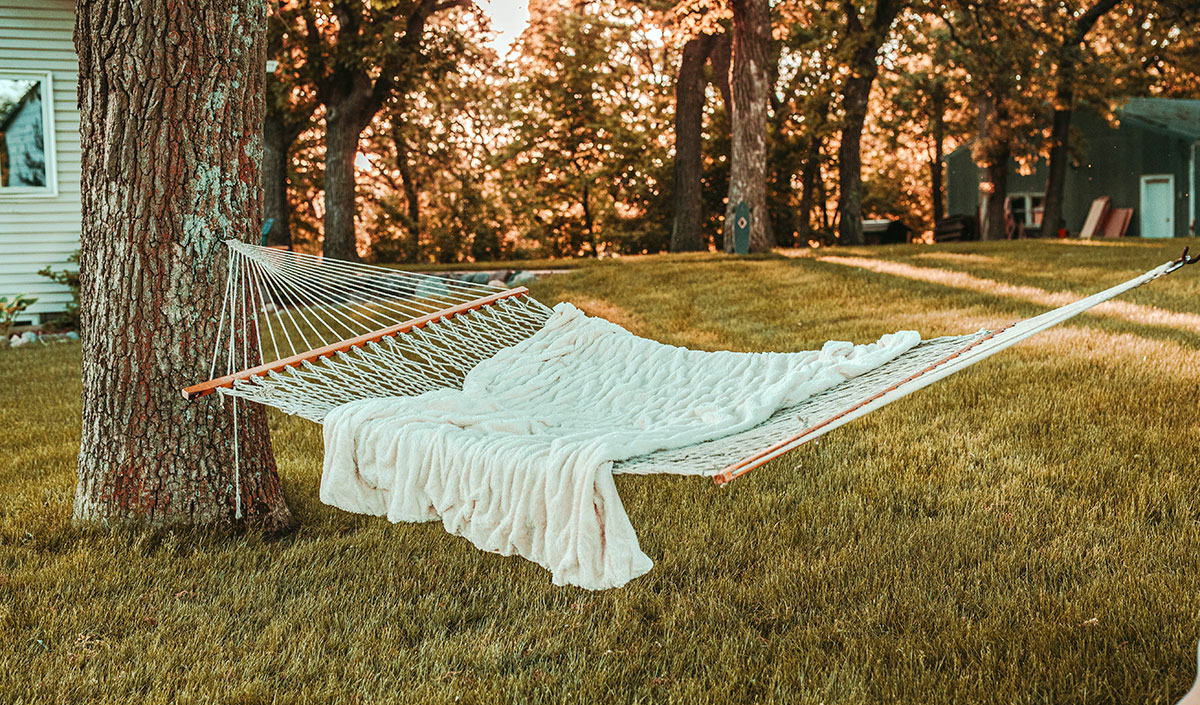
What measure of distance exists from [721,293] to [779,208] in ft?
28.8

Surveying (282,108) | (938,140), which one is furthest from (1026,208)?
(282,108)

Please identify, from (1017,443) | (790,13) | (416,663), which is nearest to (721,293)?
(1017,443)

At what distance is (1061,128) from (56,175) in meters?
13.2

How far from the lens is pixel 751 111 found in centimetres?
854

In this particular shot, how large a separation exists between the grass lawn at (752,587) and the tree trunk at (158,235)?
18cm

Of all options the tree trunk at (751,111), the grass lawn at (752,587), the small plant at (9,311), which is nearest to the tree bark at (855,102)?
the tree trunk at (751,111)

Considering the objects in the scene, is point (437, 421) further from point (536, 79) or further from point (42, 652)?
point (536, 79)

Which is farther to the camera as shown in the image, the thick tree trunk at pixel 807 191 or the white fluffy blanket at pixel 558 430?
the thick tree trunk at pixel 807 191

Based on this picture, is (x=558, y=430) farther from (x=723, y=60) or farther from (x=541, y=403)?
(x=723, y=60)

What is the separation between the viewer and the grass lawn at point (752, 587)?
6.31 feet

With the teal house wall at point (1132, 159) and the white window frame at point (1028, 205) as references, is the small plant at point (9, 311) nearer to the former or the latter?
the teal house wall at point (1132, 159)

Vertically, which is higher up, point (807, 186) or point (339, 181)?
point (807, 186)

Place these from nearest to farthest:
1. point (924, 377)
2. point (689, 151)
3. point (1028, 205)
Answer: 1. point (924, 377)
2. point (689, 151)
3. point (1028, 205)

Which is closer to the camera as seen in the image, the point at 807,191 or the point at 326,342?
the point at 326,342
